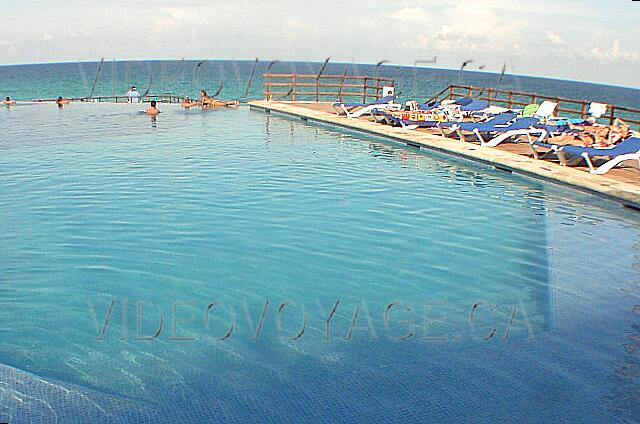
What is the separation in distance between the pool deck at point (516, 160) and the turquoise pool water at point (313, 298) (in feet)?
1.00

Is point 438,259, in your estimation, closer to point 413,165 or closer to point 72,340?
point 72,340

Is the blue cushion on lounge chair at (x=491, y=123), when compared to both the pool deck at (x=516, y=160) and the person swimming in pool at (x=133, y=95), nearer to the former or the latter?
the pool deck at (x=516, y=160)

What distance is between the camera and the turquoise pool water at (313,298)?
4.67 m

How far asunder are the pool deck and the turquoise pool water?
31 cm

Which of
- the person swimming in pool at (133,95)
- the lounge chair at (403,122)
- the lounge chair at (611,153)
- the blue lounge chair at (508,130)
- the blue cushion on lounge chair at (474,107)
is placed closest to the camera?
the lounge chair at (611,153)

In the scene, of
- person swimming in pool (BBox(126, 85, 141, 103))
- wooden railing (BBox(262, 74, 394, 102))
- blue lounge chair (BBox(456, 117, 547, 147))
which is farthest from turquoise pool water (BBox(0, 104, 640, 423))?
person swimming in pool (BBox(126, 85, 141, 103))

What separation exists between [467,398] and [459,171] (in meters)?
8.76

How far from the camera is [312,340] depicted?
5594 millimetres

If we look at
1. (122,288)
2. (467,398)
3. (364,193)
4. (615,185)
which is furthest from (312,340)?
(615,185)

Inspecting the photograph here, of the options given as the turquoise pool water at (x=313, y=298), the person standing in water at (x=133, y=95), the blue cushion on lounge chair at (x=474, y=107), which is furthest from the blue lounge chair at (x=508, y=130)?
the person standing in water at (x=133, y=95)

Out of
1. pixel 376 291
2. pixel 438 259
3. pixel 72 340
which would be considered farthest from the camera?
pixel 438 259

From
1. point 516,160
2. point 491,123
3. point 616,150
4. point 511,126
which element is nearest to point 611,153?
point 616,150

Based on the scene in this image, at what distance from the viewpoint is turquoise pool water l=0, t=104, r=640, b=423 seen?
15.3 ft

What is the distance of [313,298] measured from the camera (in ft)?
21.4
